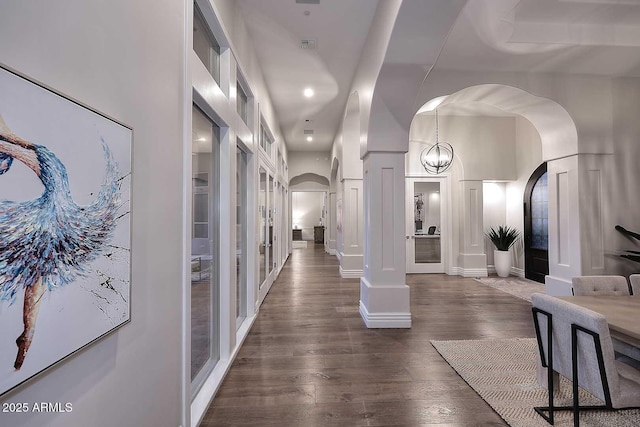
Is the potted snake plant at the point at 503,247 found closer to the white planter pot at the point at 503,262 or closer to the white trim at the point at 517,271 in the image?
the white planter pot at the point at 503,262

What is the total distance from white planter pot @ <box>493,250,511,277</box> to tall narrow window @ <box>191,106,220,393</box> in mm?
6877

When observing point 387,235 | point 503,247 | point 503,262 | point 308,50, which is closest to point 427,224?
point 503,247

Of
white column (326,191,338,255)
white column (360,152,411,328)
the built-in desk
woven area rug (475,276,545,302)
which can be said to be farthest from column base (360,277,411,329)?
white column (326,191,338,255)

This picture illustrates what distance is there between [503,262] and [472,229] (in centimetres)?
106

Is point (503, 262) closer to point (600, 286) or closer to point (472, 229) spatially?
point (472, 229)

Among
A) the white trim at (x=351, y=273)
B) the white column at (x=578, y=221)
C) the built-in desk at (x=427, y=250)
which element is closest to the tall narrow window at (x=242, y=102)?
the white trim at (x=351, y=273)

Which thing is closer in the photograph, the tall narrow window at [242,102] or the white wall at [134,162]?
the white wall at [134,162]

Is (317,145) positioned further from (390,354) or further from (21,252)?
(21,252)

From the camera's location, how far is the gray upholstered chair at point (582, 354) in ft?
5.52

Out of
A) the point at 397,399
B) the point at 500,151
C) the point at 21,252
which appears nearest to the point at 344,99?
the point at 500,151

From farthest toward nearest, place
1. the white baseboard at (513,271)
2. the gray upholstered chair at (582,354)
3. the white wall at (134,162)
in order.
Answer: the white baseboard at (513,271), the gray upholstered chair at (582,354), the white wall at (134,162)

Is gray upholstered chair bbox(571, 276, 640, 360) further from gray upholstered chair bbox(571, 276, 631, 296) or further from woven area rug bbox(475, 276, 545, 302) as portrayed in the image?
woven area rug bbox(475, 276, 545, 302)

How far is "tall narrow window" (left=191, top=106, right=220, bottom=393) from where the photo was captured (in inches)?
91.9

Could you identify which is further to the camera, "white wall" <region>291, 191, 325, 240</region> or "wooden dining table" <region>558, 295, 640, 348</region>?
"white wall" <region>291, 191, 325, 240</region>
